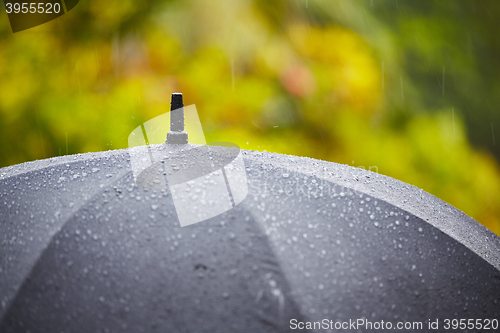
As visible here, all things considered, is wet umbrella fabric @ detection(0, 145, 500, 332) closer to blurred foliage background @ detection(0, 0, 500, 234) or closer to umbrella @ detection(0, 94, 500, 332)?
umbrella @ detection(0, 94, 500, 332)

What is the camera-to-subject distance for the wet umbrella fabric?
885 millimetres

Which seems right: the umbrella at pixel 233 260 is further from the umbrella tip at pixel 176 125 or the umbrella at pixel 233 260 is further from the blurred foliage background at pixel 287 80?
the blurred foliage background at pixel 287 80

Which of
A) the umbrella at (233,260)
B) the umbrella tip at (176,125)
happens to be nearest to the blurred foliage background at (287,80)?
the umbrella tip at (176,125)

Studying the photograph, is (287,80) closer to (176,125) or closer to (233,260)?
(176,125)

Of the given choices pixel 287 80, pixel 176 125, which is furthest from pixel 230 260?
pixel 287 80

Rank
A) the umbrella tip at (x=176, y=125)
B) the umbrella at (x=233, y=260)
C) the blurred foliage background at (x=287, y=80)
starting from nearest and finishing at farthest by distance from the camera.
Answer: the umbrella at (x=233, y=260)
the umbrella tip at (x=176, y=125)
the blurred foliage background at (x=287, y=80)

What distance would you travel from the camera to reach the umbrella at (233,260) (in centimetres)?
88

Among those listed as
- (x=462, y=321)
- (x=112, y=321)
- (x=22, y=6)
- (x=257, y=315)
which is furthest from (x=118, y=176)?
(x=22, y=6)

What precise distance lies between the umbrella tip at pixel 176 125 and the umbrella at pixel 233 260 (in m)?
0.10

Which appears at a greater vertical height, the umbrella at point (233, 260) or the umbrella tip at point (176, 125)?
the umbrella tip at point (176, 125)

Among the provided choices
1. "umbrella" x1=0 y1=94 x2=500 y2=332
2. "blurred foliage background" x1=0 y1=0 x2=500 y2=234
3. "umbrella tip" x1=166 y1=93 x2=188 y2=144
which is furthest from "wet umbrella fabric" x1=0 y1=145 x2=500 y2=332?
"blurred foliage background" x1=0 y1=0 x2=500 y2=234

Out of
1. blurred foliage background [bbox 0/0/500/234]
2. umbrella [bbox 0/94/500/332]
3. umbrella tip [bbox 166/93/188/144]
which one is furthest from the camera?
blurred foliage background [bbox 0/0/500/234]

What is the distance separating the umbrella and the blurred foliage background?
232cm

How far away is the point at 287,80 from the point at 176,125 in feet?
7.44
